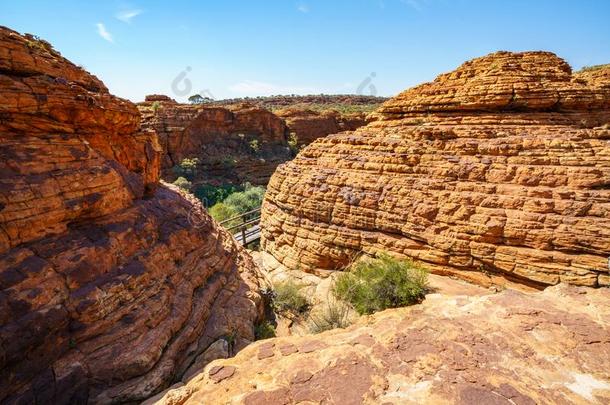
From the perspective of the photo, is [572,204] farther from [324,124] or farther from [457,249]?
[324,124]

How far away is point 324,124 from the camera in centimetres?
3944

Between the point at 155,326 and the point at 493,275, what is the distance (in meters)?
7.60

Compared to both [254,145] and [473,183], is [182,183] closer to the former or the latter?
[254,145]

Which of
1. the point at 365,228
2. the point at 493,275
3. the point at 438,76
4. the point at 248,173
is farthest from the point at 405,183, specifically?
the point at 248,173

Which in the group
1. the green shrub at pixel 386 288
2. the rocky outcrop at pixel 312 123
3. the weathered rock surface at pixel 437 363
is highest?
the rocky outcrop at pixel 312 123

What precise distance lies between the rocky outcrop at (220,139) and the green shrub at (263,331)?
25.1m

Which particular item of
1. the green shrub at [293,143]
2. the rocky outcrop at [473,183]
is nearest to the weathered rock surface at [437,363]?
the rocky outcrop at [473,183]

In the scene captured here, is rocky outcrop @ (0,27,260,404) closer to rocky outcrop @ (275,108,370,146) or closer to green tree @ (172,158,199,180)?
green tree @ (172,158,199,180)

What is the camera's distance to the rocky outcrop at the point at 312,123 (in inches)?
1517

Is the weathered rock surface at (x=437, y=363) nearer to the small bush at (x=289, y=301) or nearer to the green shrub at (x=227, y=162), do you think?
the small bush at (x=289, y=301)

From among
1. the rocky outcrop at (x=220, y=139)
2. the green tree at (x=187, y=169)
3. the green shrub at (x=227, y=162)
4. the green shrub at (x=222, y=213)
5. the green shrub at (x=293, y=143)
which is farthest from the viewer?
the green shrub at (x=293, y=143)

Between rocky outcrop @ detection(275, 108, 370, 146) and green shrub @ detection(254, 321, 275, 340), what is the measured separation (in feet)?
107

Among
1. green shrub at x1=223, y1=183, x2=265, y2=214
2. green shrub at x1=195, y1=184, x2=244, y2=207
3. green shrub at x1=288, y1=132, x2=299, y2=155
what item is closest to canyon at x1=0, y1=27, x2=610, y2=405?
green shrub at x1=223, y1=183, x2=265, y2=214

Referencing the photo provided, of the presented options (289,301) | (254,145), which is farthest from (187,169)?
(289,301)
